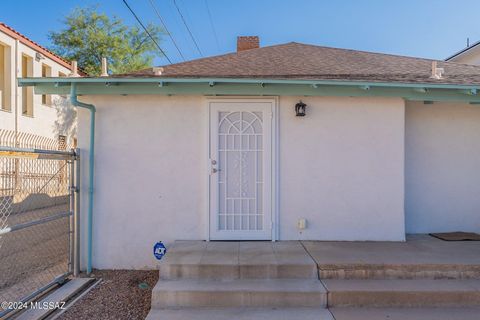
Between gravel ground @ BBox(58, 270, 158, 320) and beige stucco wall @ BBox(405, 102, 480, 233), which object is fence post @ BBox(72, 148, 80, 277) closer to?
gravel ground @ BBox(58, 270, 158, 320)

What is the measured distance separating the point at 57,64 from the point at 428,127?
567 inches

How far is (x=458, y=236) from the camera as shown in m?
5.59

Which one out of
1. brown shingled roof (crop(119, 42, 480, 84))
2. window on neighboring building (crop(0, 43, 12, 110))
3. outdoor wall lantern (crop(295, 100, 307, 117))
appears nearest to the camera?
outdoor wall lantern (crop(295, 100, 307, 117))

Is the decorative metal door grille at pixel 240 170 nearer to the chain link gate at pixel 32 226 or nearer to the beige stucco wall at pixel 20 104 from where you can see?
the chain link gate at pixel 32 226

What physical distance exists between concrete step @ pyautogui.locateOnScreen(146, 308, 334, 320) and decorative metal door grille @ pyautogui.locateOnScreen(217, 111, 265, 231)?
172cm

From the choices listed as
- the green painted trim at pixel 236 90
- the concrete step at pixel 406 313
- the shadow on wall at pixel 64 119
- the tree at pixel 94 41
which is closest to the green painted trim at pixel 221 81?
the green painted trim at pixel 236 90

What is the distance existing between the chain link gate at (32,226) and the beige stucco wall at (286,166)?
0.57 meters

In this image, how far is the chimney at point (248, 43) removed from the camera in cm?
897

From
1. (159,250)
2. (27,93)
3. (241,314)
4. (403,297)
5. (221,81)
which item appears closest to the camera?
(241,314)

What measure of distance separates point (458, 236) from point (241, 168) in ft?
12.0

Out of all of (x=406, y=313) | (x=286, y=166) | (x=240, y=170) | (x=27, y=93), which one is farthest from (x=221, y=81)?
(x=27, y=93)

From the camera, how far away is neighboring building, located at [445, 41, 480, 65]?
1058cm

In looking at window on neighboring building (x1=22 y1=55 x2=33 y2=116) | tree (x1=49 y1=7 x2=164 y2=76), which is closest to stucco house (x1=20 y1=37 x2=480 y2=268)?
window on neighboring building (x1=22 y1=55 x2=33 y2=116)

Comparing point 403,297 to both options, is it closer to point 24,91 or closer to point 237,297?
point 237,297
